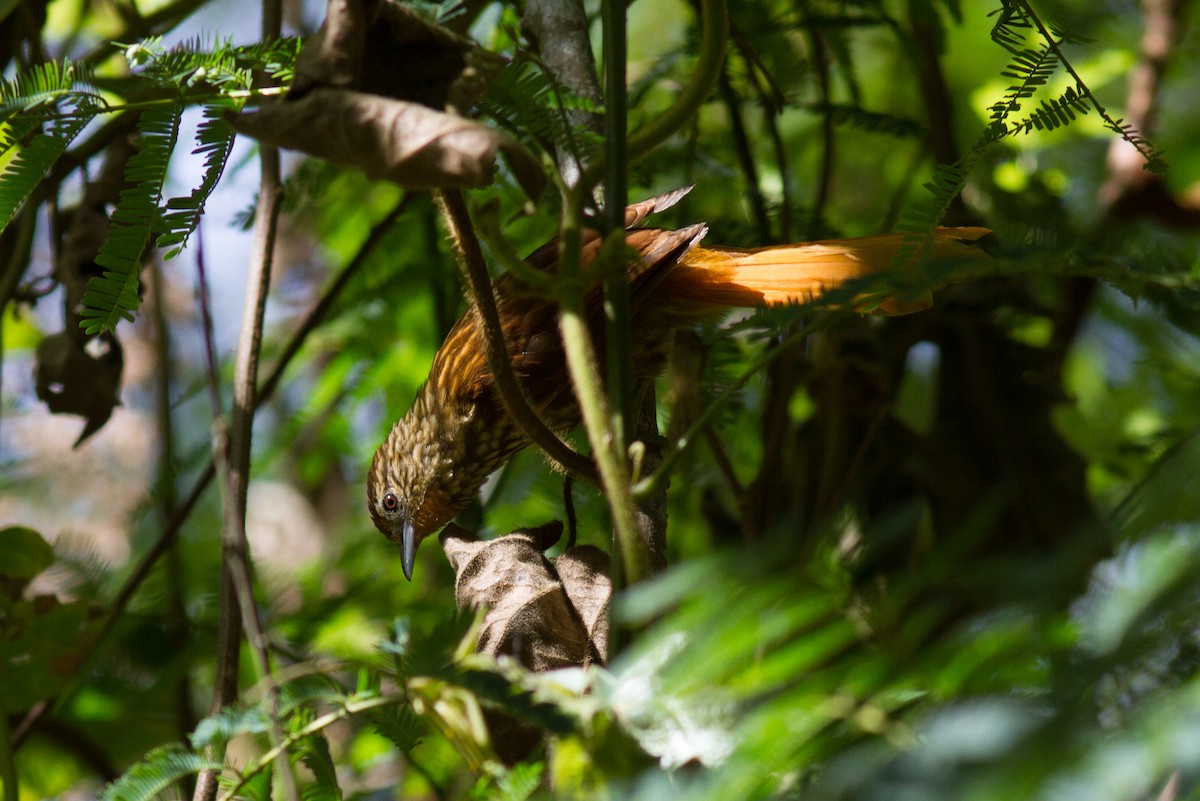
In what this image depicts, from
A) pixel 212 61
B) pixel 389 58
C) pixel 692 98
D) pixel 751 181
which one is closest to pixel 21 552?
pixel 212 61

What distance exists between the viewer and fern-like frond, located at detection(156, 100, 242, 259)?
1.56 m

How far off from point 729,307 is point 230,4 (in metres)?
4.28

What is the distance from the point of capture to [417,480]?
9.50ft

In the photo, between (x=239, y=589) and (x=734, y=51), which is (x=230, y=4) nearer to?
(x=734, y=51)

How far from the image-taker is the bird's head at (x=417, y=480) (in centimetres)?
286

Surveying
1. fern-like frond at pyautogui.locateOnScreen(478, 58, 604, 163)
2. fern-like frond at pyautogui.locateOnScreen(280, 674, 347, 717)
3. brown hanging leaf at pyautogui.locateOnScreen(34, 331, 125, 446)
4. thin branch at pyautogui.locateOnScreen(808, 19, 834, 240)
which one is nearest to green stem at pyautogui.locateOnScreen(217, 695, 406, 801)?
fern-like frond at pyautogui.locateOnScreen(280, 674, 347, 717)

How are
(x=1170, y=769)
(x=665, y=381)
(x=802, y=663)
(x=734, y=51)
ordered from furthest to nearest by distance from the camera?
(x=665, y=381), (x=734, y=51), (x=802, y=663), (x=1170, y=769)

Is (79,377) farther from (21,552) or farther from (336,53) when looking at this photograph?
(336,53)

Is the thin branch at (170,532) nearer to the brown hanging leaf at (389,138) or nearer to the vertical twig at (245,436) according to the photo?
the vertical twig at (245,436)

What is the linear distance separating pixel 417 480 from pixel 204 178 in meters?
1.41

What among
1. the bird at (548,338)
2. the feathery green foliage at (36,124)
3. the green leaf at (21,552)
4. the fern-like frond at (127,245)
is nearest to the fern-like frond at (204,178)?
the fern-like frond at (127,245)

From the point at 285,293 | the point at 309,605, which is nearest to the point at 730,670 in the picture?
the point at 309,605

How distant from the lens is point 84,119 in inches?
64.9

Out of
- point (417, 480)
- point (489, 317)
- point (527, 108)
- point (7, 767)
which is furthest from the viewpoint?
point (417, 480)
